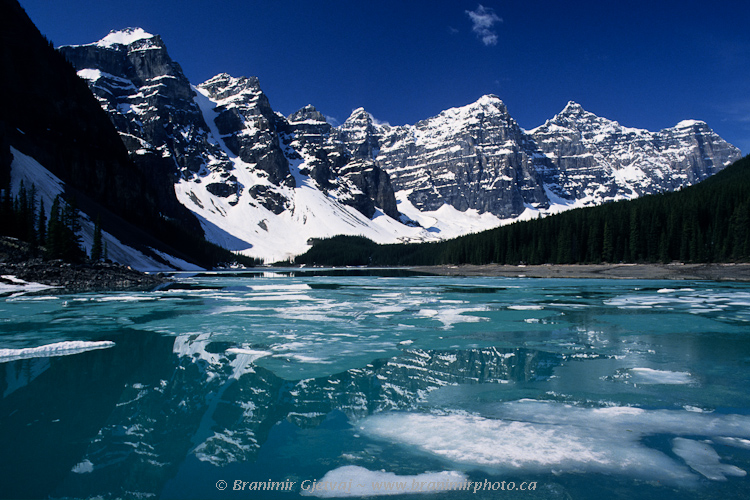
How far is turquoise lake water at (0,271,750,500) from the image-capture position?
5.12m

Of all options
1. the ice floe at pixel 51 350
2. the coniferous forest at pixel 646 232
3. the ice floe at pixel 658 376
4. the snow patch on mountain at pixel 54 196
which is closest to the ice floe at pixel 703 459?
the ice floe at pixel 658 376

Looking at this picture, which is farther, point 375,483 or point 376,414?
point 376,414

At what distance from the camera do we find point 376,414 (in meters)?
7.45

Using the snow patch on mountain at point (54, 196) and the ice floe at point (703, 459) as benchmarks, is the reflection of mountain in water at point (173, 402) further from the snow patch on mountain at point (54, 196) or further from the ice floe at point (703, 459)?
the snow patch on mountain at point (54, 196)

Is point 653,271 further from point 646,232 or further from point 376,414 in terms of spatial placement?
point 376,414

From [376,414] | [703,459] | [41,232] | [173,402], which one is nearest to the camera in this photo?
[703,459]

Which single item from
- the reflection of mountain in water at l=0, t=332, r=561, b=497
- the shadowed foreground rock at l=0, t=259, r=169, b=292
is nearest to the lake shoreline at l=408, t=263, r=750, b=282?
the reflection of mountain in water at l=0, t=332, r=561, b=497

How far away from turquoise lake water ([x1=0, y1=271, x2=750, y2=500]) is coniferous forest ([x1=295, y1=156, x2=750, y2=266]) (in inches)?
2294

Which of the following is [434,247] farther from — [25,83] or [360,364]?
[360,364]

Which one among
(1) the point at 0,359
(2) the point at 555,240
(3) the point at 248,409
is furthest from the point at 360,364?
(2) the point at 555,240

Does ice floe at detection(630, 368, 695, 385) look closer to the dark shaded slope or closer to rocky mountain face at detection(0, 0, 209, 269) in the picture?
rocky mountain face at detection(0, 0, 209, 269)

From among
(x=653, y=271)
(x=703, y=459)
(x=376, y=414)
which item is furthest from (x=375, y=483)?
(x=653, y=271)

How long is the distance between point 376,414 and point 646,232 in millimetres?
76880

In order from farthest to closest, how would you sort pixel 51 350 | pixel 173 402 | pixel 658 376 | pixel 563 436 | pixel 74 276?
pixel 74 276 → pixel 51 350 → pixel 658 376 → pixel 173 402 → pixel 563 436
